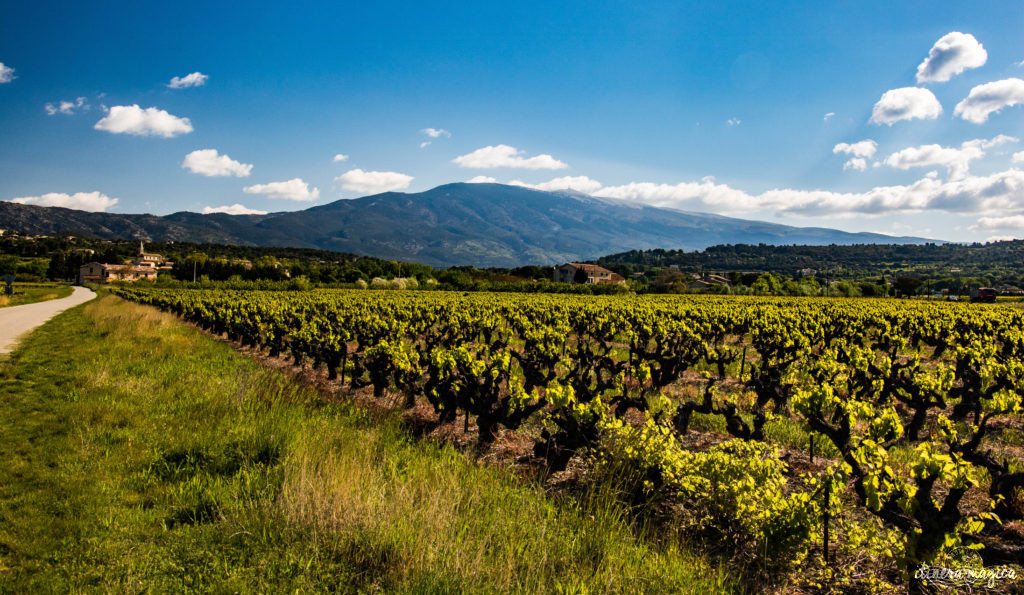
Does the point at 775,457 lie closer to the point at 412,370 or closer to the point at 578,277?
the point at 412,370

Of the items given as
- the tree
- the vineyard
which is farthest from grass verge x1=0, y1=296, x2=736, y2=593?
the tree

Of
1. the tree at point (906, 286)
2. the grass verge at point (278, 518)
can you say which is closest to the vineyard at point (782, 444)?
the grass verge at point (278, 518)

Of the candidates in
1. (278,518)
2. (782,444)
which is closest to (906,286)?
(782,444)

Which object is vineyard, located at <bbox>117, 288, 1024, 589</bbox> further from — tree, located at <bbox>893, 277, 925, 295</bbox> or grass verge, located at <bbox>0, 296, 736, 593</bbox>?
tree, located at <bbox>893, 277, 925, 295</bbox>

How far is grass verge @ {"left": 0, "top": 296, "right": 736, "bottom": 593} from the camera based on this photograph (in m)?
3.53

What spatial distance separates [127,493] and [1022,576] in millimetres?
8370

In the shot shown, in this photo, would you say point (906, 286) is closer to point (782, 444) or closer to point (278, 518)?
point (782, 444)

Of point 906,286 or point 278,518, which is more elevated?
point 906,286

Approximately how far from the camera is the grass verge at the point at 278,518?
3.53 metres

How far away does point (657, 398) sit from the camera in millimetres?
10406

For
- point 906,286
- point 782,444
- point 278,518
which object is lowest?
point 782,444

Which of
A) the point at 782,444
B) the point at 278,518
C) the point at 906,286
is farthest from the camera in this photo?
the point at 906,286

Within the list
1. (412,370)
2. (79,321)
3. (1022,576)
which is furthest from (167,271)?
(1022,576)

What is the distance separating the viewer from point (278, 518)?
13.6 feet
